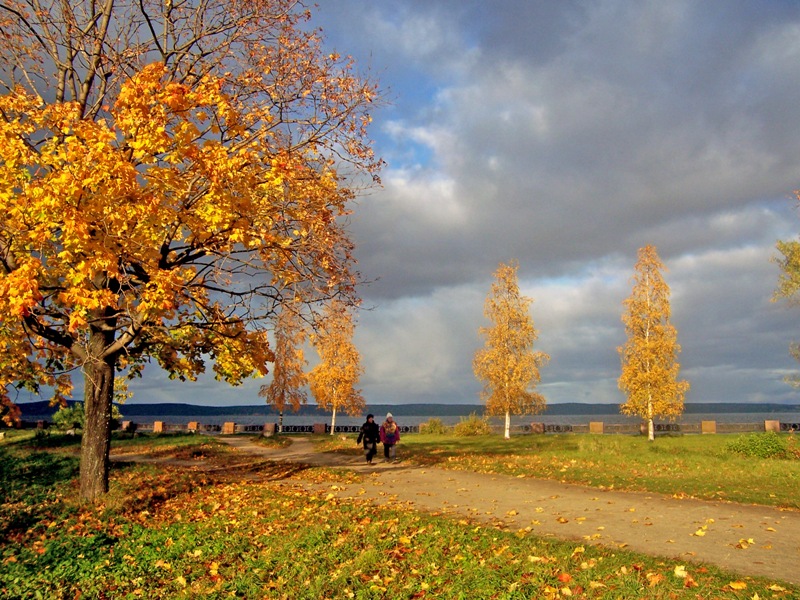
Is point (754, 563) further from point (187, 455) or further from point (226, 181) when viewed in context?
point (187, 455)

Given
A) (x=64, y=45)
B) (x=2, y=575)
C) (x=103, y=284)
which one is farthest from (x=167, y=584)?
(x=64, y=45)

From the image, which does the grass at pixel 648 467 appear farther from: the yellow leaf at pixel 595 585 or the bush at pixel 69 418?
the bush at pixel 69 418

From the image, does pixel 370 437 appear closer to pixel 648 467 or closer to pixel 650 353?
pixel 648 467

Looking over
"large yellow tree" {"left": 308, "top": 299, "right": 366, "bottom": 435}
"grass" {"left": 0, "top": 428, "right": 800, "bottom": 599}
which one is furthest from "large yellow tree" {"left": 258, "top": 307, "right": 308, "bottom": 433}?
"grass" {"left": 0, "top": 428, "right": 800, "bottom": 599}

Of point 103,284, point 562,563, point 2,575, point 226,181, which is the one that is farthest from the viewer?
point 103,284

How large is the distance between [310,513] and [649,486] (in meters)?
9.22

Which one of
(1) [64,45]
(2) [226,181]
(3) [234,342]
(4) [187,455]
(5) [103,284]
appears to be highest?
(1) [64,45]

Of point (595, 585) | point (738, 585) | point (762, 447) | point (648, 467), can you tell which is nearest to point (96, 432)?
point (595, 585)

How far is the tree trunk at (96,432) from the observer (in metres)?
13.1

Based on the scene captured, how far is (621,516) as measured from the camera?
37.8ft

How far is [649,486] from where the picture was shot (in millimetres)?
15734

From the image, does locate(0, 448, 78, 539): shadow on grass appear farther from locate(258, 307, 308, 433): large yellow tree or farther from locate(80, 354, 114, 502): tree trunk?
locate(258, 307, 308, 433): large yellow tree

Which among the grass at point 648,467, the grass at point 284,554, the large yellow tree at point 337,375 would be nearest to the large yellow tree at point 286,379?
the large yellow tree at point 337,375

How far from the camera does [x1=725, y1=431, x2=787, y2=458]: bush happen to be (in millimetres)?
21453
